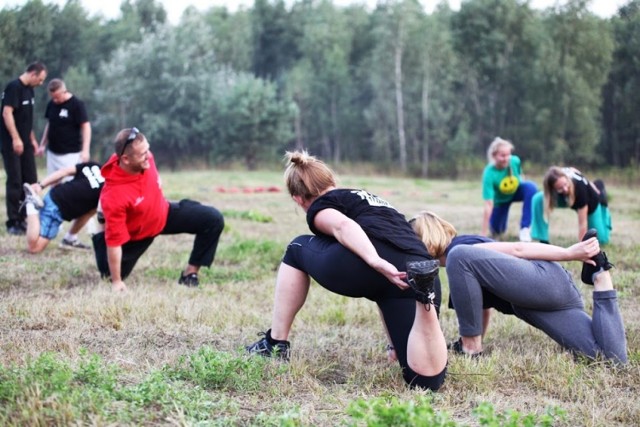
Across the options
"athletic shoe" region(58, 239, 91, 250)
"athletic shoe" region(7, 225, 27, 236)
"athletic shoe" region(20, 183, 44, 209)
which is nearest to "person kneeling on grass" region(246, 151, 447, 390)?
"athletic shoe" region(20, 183, 44, 209)

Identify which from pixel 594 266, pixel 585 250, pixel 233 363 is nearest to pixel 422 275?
pixel 233 363

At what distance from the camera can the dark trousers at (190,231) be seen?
7.37m

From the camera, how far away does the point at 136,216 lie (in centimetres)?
704

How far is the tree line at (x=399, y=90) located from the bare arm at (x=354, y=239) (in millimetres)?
31841

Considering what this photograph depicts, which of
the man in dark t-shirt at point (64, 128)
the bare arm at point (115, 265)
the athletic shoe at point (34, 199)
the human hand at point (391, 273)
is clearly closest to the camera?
the human hand at point (391, 273)

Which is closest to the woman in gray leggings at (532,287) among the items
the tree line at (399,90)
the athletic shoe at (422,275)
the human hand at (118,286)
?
the athletic shoe at (422,275)

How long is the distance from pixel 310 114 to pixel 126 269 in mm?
47799

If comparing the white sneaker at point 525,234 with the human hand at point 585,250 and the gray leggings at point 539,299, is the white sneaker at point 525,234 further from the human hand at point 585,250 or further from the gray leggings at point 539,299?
the human hand at point 585,250

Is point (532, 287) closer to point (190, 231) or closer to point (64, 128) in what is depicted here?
point (190, 231)

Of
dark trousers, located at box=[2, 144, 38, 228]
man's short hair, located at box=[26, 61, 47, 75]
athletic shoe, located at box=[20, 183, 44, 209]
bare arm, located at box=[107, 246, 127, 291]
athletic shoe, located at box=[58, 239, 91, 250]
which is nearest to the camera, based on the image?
bare arm, located at box=[107, 246, 127, 291]

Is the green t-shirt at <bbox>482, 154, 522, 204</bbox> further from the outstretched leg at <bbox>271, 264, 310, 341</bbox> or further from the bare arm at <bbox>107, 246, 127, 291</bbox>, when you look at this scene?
the outstretched leg at <bbox>271, 264, 310, 341</bbox>

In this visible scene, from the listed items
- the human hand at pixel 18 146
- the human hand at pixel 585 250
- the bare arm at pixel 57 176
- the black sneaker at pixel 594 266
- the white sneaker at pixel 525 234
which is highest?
Result: the human hand at pixel 18 146

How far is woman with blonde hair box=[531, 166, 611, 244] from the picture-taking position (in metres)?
9.37

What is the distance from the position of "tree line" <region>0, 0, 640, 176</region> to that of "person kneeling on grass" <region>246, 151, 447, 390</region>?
31563 millimetres
